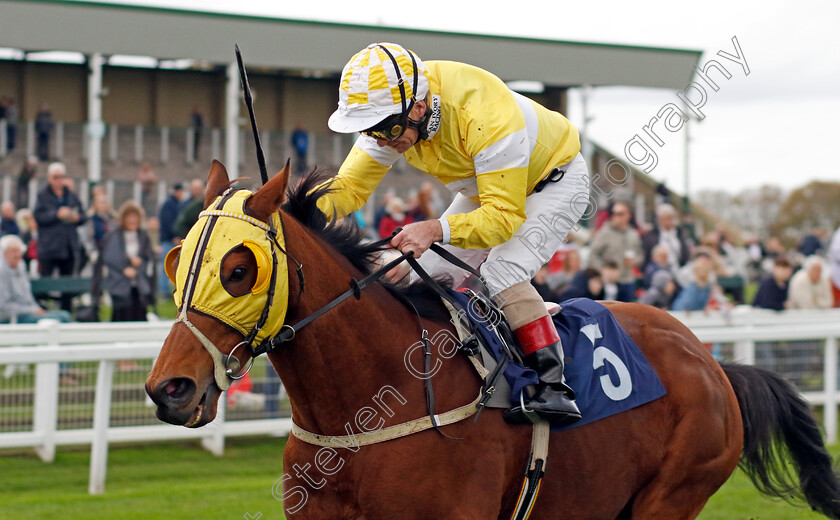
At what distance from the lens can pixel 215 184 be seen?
8.45ft

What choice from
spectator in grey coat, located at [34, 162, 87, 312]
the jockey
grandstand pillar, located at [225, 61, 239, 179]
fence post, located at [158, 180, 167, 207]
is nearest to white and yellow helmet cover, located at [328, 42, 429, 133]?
the jockey

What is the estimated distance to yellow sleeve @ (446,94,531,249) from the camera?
8.86 ft

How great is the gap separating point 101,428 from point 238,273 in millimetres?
3310

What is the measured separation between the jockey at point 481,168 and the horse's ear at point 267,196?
36cm

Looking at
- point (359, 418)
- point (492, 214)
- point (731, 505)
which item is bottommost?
point (731, 505)

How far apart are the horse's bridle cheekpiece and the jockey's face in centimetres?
58

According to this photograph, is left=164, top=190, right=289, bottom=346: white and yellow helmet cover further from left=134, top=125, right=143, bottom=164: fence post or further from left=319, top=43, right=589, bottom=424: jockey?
left=134, top=125, right=143, bottom=164: fence post

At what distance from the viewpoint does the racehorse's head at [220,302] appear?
2.24 meters

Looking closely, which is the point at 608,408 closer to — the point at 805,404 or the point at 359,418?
the point at 359,418

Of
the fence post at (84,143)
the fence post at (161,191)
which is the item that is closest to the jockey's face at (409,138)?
the fence post at (161,191)

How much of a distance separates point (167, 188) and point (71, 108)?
133 inches

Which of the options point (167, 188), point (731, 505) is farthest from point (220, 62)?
point (731, 505)

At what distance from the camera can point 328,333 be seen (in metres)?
2.56

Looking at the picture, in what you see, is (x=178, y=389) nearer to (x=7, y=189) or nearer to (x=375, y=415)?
(x=375, y=415)
